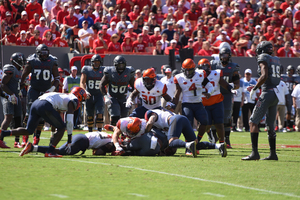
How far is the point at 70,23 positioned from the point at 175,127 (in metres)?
9.60

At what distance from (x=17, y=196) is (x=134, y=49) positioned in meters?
12.2

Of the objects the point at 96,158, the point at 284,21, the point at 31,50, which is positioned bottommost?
the point at 96,158

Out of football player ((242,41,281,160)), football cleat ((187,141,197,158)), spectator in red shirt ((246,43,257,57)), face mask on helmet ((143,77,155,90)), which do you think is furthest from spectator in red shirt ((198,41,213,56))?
football cleat ((187,141,197,158))

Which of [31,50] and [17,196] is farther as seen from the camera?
[31,50]

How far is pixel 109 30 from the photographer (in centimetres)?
1667

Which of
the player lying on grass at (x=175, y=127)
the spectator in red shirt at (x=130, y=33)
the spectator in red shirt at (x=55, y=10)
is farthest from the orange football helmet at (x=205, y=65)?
the spectator in red shirt at (x=55, y=10)

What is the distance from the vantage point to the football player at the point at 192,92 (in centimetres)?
887

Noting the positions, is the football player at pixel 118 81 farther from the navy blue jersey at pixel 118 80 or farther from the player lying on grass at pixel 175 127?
the player lying on grass at pixel 175 127

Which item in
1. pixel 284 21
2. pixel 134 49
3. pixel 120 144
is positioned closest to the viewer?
pixel 120 144

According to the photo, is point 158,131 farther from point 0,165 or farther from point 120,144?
point 0,165

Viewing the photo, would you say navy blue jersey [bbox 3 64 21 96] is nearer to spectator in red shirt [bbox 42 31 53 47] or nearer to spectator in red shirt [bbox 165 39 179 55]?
spectator in red shirt [bbox 42 31 53 47]

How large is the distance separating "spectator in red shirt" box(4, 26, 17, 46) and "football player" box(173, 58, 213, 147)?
306 inches

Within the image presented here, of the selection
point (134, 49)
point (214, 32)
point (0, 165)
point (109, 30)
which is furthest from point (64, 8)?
point (0, 165)

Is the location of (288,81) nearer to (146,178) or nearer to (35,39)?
(35,39)
